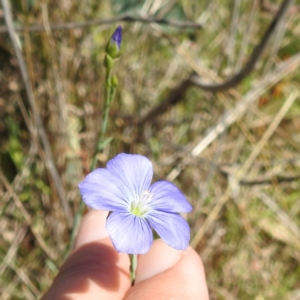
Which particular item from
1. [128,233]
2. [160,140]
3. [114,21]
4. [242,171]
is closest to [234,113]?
[242,171]

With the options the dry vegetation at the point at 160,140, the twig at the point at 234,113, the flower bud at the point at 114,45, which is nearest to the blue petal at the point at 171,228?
the flower bud at the point at 114,45

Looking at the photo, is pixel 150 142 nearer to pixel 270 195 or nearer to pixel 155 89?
pixel 155 89

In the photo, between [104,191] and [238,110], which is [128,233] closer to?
[104,191]

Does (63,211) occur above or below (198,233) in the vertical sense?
above

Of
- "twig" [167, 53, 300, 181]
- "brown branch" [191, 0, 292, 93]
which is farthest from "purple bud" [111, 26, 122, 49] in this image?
"twig" [167, 53, 300, 181]

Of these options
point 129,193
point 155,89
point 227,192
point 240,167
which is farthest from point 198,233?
point 129,193

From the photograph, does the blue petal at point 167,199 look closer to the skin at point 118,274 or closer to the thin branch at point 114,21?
the skin at point 118,274

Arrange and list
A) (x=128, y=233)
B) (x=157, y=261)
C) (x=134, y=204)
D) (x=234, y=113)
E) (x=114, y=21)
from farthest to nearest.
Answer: (x=234, y=113) < (x=114, y=21) < (x=157, y=261) < (x=134, y=204) < (x=128, y=233)
